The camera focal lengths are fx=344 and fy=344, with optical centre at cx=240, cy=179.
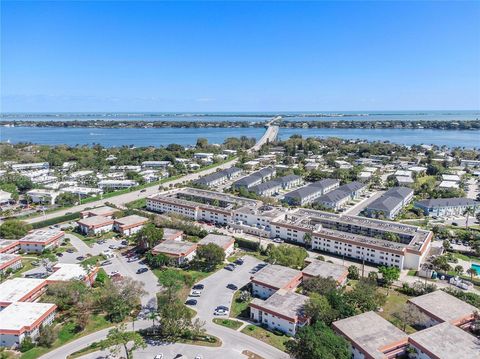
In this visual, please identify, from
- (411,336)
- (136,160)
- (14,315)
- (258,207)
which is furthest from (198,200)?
(136,160)

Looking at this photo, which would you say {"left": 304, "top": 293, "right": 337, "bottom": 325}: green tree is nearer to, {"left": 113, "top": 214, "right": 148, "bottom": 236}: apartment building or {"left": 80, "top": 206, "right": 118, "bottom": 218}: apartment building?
{"left": 113, "top": 214, "right": 148, "bottom": 236}: apartment building

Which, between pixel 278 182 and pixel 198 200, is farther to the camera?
pixel 278 182

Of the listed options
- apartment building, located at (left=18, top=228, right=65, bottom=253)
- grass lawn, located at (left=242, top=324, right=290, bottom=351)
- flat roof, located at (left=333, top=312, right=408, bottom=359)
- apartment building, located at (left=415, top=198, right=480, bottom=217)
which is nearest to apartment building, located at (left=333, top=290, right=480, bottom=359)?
flat roof, located at (left=333, top=312, right=408, bottom=359)

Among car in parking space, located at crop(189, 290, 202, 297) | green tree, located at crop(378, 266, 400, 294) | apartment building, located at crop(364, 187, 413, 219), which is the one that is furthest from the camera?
apartment building, located at crop(364, 187, 413, 219)

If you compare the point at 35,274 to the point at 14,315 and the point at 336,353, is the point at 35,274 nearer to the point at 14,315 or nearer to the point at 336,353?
the point at 14,315

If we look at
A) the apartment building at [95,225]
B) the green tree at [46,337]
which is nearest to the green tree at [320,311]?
the green tree at [46,337]

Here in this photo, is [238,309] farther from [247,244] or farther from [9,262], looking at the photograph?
[9,262]
